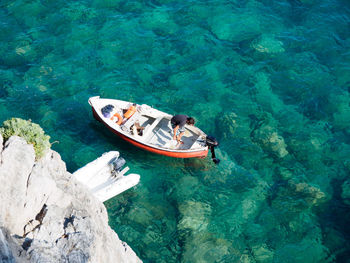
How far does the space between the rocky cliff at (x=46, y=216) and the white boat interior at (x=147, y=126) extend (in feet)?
22.9

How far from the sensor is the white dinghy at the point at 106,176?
818 inches

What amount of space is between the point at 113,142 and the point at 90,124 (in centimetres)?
206

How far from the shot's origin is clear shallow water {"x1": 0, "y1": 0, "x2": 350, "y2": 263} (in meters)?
20.4

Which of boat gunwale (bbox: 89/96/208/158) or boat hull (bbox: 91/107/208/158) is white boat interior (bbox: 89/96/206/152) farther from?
boat hull (bbox: 91/107/208/158)

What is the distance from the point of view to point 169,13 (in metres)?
32.6

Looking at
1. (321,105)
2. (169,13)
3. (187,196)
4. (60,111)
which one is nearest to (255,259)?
(187,196)

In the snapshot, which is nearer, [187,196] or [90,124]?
[187,196]

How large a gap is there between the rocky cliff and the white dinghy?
3.93 metres

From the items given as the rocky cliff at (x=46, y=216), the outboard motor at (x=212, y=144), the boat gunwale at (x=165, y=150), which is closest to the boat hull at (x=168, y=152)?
the boat gunwale at (x=165, y=150)

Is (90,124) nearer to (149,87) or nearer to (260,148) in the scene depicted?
(149,87)

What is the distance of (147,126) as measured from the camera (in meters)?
23.7

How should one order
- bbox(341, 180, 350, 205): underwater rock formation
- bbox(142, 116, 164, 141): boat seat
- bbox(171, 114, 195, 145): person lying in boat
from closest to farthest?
bbox(341, 180, 350, 205): underwater rock formation → bbox(171, 114, 195, 145): person lying in boat → bbox(142, 116, 164, 141): boat seat

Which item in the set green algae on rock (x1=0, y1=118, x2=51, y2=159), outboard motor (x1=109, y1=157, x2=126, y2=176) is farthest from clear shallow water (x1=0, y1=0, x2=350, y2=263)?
green algae on rock (x1=0, y1=118, x2=51, y2=159)

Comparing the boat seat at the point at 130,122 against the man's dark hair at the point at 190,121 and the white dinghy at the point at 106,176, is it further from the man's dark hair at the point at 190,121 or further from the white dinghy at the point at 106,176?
the man's dark hair at the point at 190,121
